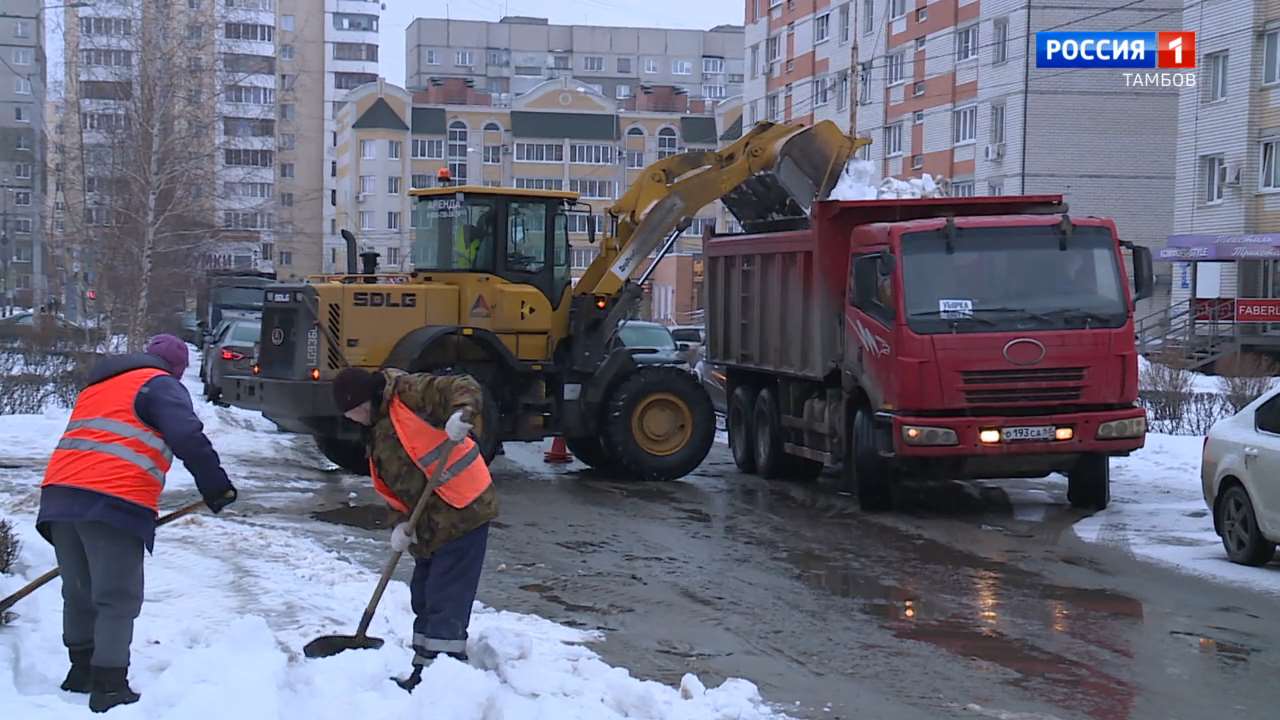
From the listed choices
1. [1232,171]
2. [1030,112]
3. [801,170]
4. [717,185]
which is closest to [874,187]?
[801,170]

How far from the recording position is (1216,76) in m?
44.1

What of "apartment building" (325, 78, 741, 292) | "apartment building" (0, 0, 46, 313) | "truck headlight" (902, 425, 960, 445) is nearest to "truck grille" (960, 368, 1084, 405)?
"truck headlight" (902, 425, 960, 445)

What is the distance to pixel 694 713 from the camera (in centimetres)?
677

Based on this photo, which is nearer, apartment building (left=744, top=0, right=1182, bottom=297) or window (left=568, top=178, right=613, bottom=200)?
apartment building (left=744, top=0, right=1182, bottom=297)

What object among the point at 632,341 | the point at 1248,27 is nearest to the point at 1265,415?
the point at 632,341

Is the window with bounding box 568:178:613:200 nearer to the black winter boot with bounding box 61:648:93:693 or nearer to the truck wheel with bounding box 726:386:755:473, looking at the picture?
the truck wheel with bounding box 726:386:755:473

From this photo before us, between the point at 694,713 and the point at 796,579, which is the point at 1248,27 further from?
the point at 694,713

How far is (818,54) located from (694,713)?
59389 mm

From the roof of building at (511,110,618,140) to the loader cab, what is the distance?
7838cm

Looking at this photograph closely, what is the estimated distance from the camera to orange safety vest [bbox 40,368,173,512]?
648 cm

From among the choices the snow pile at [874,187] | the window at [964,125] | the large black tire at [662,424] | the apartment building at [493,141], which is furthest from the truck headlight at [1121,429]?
the apartment building at [493,141]

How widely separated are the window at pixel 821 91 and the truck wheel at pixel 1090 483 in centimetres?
5026

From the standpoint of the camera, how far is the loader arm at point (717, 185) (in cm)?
1695

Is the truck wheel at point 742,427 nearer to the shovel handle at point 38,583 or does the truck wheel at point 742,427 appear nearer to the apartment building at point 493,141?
the shovel handle at point 38,583
